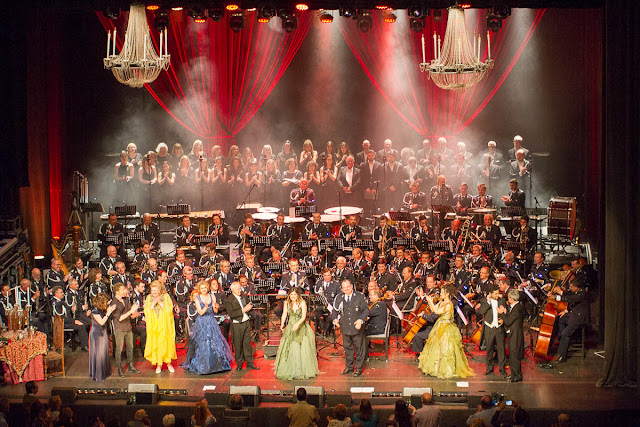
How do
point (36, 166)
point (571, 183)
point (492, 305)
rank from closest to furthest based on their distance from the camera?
point (492, 305) → point (36, 166) → point (571, 183)

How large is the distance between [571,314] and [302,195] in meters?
7.70

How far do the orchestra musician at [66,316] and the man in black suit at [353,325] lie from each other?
4.41 m

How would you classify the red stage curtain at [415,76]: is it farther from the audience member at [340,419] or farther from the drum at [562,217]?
the audience member at [340,419]

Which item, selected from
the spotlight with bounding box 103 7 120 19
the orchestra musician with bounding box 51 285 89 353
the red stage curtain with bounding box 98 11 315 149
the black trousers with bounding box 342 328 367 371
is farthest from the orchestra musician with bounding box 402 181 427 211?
the spotlight with bounding box 103 7 120 19

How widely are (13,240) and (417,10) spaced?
8944mm

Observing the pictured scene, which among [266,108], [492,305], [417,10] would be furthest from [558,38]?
[492,305]

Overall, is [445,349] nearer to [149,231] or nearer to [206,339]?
[206,339]

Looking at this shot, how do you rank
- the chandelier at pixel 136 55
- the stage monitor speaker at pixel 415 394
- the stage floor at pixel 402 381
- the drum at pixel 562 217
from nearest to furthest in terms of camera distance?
the stage monitor speaker at pixel 415 394 → the stage floor at pixel 402 381 → the chandelier at pixel 136 55 → the drum at pixel 562 217

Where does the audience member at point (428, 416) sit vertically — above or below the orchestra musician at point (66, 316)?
below

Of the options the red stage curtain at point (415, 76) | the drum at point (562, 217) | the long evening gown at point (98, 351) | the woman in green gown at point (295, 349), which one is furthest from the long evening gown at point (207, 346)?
the red stage curtain at point (415, 76)

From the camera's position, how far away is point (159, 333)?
12.1m

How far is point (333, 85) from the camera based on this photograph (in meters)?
21.2

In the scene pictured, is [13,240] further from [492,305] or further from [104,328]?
[492,305]

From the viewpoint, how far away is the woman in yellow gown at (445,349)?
11695 millimetres
